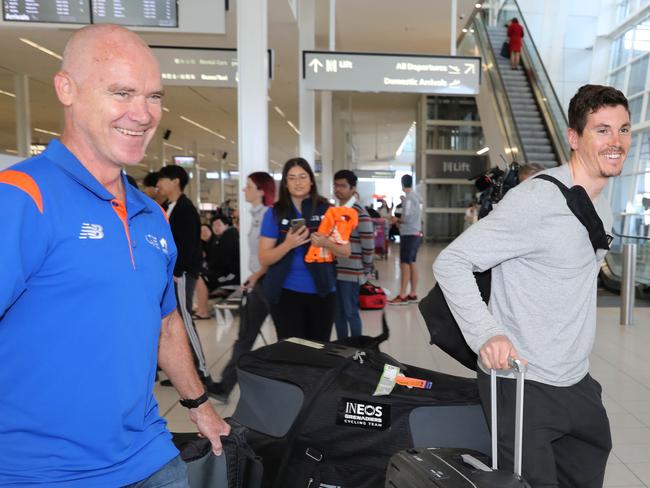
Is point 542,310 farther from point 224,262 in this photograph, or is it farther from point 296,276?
point 224,262

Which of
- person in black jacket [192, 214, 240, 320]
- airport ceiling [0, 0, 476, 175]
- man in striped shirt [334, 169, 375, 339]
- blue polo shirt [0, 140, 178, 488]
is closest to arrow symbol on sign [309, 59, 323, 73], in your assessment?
airport ceiling [0, 0, 476, 175]

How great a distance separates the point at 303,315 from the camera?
138 inches

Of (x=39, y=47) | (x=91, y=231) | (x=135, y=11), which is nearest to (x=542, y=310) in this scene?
(x=91, y=231)

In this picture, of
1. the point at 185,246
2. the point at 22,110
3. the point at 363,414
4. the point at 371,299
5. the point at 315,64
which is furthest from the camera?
the point at 22,110

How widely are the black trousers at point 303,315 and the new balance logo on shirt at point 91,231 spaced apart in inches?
96.2

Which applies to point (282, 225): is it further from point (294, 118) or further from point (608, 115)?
point (294, 118)

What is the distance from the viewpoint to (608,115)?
1.60 m

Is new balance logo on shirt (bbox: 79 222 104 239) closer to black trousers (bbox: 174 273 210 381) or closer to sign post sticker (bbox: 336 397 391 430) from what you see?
sign post sticker (bbox: 336 397 391 430)

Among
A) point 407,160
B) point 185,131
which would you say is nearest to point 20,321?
point 185,131

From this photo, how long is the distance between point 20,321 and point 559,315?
128 cm

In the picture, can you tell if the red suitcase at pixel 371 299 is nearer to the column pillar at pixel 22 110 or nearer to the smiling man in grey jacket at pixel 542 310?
the smiling man in grey jacket at pixel 542 310

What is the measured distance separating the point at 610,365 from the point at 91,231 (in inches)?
201

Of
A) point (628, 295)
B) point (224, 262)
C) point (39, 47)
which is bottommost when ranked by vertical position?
point (628, 295)

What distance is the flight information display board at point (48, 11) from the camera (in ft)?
18.0
